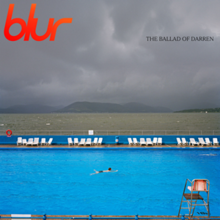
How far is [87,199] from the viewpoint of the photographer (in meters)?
8.92

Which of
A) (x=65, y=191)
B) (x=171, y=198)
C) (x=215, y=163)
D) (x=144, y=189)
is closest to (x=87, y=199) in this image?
(x=65, y=191)

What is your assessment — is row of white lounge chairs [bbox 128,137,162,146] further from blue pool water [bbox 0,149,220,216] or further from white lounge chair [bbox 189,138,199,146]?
white lounge chair [bbox 189,138,199,146]

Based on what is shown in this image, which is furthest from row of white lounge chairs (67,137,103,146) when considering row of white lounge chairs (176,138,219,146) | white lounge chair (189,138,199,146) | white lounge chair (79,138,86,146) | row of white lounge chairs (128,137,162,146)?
white lounge chair (189,138,199,146)

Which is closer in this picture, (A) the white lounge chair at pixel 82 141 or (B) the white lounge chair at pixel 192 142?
(B) the white lounge chair at pixel 192 142

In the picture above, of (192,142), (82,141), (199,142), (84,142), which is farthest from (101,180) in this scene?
(199,142)

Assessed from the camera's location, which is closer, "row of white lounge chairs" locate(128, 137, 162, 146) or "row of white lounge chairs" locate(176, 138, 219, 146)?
"row of white lounge chairs" locate(176, 138, 219, 146)

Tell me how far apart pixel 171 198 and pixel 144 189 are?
4.82 ft

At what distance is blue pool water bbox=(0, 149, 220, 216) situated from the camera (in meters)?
8.27

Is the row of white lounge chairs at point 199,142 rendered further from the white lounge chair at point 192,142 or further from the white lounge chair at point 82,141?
the white lounge chair at point 82,141

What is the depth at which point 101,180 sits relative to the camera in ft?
36.8

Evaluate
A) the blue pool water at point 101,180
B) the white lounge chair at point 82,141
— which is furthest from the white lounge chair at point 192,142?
the white lounge chair at point 82,141

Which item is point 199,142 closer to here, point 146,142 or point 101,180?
point 146,142

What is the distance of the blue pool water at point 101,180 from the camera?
27.1 feet

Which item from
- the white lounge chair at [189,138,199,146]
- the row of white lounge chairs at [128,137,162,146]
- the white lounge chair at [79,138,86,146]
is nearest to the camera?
the white lounge chair at [189,138,199,146]
